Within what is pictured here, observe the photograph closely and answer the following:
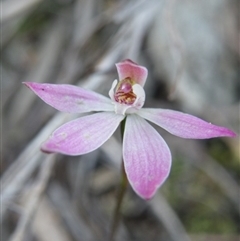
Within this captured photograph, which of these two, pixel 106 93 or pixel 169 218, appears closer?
pixel 169 218

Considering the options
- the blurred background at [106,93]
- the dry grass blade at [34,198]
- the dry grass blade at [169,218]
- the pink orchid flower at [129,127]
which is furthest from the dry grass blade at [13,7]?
the pink orchid flower at [129,127]

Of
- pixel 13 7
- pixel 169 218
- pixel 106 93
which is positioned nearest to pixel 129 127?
pixel 169 218

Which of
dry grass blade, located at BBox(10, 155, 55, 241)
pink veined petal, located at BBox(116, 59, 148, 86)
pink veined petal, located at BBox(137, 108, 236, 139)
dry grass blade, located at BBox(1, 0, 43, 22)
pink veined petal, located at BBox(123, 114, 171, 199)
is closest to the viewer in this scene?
pink veined petal, located at BBox(123, 114, 171, 199)

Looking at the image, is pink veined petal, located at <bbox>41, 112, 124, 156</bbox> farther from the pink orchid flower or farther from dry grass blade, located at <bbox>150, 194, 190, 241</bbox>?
dry grass blade, located at <bbox>150, 194, 190, 241</bbox>

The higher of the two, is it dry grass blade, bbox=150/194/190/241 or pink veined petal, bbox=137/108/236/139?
pink veined petal, bbox=137/108/236/139

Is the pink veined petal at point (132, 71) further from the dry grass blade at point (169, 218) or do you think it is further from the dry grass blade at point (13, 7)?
the dry grass blade at point (13, 7)

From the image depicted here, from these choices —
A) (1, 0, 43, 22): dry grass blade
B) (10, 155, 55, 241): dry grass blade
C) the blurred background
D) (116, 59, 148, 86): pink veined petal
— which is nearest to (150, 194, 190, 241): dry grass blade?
the blurred background

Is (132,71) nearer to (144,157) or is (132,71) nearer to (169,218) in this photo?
(144,157)
